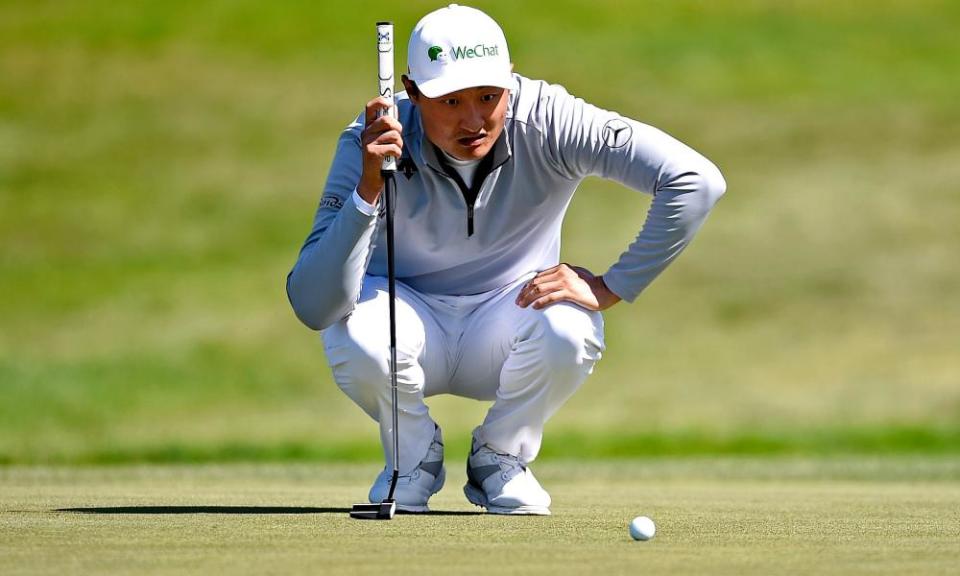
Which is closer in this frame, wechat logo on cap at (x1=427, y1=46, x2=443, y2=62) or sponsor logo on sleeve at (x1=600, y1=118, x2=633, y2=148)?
wechat logo on cap at (x1=427, y1=46, x2=443, y2=62)

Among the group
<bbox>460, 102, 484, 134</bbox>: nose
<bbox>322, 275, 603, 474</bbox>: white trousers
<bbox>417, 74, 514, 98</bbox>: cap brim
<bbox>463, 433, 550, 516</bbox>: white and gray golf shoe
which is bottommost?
<bbox>463, 433, 550, 516</bbox>: white and gray golf shoe

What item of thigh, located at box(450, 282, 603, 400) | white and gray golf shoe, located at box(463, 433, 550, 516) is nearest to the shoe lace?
white and gray golf shoe, located at box(463, 433, 550, 516)

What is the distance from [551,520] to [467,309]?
97cm

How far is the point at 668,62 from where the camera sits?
3475 centimetres

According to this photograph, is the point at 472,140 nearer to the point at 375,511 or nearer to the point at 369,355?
the point at 369,355

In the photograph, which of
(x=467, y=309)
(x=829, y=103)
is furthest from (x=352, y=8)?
(x=467, y=309)

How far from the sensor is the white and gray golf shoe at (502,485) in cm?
606

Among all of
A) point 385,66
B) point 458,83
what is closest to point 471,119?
point 458,83

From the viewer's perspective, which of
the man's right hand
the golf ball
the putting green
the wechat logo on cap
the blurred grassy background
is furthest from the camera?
the blurred grassy background

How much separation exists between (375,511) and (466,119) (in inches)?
50.3

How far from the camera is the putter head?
5672mm

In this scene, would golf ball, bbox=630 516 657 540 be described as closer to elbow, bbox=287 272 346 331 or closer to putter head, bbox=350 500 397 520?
putter head, bbox=350 500 397 520

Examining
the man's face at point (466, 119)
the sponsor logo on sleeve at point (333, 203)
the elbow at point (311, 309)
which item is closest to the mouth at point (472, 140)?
the man's face at point (466, 119)

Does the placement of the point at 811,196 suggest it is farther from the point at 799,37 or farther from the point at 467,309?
the point at 467,309
